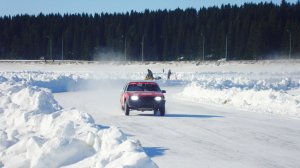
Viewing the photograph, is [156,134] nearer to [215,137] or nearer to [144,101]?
[215,137]

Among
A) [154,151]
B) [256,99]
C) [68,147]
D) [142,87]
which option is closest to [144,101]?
[142,87]

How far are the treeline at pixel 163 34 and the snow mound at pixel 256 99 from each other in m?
83.0

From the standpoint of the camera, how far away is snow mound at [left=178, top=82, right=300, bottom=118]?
21828mm

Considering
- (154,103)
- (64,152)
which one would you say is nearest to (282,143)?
(64,152)

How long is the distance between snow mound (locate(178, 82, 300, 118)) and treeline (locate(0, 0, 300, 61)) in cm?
8296

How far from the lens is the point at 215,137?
547 inches

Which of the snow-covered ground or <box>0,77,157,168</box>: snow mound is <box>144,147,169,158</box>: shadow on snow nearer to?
the snow-covered ground

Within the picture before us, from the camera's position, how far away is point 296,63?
89.2 meters

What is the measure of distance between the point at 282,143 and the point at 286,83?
32.1 metres

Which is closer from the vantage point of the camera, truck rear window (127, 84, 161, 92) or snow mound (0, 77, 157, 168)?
snow mound (0, 77, 157, 168)

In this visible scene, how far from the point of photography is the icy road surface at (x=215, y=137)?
1038 centimetres

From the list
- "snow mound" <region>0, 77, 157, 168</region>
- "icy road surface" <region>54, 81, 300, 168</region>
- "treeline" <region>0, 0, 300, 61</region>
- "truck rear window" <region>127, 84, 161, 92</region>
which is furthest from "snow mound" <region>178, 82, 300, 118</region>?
"treeline" <region>0, 0, 300, 61</region>

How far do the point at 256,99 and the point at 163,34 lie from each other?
106892 mm

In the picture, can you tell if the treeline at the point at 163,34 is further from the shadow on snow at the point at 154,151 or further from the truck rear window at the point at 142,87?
the shadow on snow at the point at 154,151
